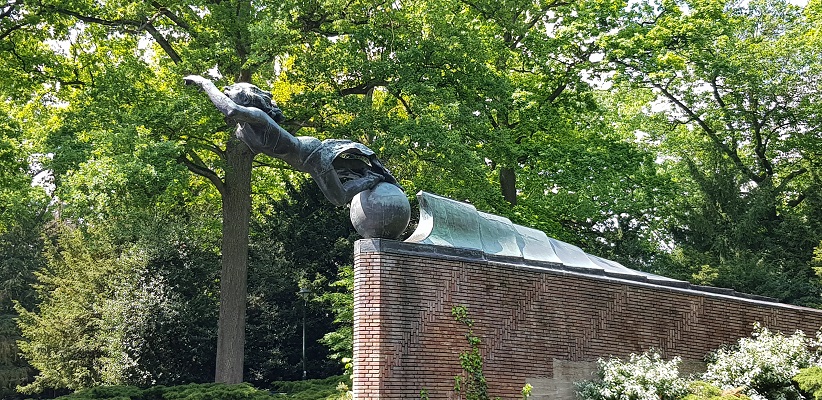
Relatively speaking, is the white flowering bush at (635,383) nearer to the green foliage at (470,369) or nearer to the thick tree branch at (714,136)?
the green foliage at (470,369)

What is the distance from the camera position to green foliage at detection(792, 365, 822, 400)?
43.8 feet

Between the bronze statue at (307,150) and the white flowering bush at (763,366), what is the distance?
654cm

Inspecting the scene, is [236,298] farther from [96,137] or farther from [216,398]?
[96,137]

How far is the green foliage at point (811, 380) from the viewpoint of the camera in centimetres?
1336

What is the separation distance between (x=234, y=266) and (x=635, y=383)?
14226 millimetres

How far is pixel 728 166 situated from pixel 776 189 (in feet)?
5.19

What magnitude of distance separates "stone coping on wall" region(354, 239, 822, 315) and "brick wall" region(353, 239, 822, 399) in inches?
0.8

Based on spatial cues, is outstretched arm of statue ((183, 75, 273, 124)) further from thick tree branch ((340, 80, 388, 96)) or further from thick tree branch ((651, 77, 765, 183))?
thick tree branch ((651, 77, 765, 183))

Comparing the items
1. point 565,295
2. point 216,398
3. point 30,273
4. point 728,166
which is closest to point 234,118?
point 565,295

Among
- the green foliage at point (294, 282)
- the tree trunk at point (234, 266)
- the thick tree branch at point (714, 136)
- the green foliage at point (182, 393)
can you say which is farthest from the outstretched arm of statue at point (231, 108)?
the thick tree branch at point (714, 136)

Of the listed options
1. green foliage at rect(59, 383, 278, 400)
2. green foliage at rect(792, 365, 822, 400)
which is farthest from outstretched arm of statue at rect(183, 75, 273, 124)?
green foliage at rect(59, 383, 278, 400)

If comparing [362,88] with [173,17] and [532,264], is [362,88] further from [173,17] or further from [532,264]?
[532,264]

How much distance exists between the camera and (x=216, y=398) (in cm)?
2088

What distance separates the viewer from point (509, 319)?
43.8 feet
